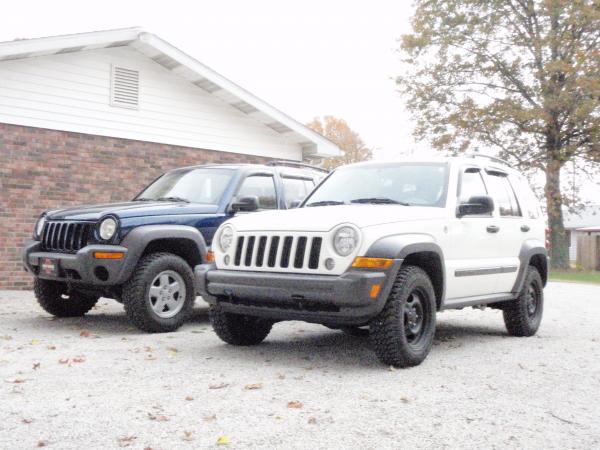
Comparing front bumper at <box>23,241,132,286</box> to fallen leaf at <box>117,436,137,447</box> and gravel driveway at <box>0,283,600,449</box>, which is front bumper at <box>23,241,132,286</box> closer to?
gravel driveway at <box>0,283,600,449</box>

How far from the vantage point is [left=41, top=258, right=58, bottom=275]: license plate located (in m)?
7.66

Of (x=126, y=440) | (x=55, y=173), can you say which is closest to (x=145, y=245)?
(x=126, y=440)

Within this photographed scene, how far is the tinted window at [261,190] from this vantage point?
8867 millimetres

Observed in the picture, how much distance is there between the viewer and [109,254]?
7289 millimetres

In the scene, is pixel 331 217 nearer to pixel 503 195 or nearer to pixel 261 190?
pixel 503 195

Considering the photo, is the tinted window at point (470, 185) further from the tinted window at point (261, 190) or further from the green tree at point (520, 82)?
the green tree at point (520, 82)

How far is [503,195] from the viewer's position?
7.93m

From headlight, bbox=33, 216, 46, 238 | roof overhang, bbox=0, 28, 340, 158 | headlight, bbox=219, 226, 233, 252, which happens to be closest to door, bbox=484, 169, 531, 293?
headlight, bbox=219, 226, 233, 252

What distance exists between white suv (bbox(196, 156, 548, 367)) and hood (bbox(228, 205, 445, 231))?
0.01 meters

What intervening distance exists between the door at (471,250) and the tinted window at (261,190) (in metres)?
2.71

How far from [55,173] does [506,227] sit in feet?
27.0

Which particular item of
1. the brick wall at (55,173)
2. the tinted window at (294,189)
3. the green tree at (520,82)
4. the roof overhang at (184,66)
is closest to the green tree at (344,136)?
the green tree at (520,82)

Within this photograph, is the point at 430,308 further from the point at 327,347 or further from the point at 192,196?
the point at 192,196

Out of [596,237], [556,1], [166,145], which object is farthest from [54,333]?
[596,237]
